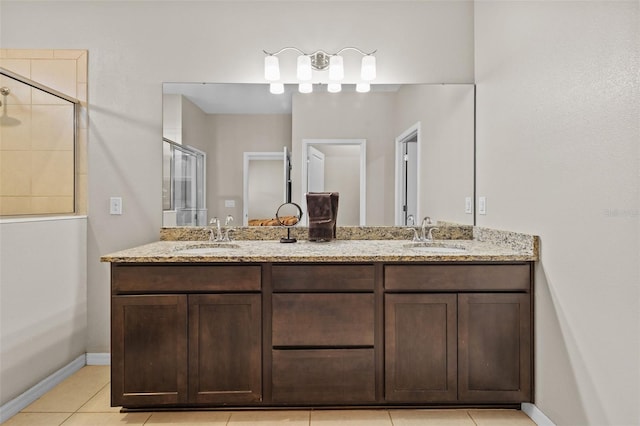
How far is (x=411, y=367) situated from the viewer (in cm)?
203

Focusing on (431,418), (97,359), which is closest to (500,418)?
(431,418)

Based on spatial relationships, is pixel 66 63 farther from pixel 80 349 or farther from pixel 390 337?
pixel 390 337

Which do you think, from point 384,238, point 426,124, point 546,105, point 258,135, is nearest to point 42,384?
point 258,135

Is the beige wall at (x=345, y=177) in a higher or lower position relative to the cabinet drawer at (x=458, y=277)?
higher

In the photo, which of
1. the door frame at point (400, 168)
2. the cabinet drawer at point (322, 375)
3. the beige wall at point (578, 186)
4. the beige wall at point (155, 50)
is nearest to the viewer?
the beige wall at point (578, 186)

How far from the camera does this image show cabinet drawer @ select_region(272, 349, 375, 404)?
2.02 meters

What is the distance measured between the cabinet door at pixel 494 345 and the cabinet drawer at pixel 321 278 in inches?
20.5

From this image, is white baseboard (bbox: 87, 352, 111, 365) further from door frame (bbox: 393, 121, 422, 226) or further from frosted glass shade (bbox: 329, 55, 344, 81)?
frosted glass shade (bbox: 329, 55, 344, 81)

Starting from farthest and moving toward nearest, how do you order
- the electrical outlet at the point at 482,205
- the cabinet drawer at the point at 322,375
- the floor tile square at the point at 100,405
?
the electrical outlet at the point at 482,205
the floor tile square at the point at 100,405
the cabinet drawer at the point at 322,375

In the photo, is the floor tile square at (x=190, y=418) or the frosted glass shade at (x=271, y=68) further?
the frosted glass shade at (x=271, y=68)

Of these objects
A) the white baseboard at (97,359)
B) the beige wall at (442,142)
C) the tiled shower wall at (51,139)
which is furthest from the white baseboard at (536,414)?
the tiled shower wall at (51,139)

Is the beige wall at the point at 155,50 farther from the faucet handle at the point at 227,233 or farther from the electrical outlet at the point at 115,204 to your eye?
the faucet handle at the point at 227,233

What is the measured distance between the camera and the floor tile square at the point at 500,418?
199 centimetres

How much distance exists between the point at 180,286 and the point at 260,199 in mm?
900
